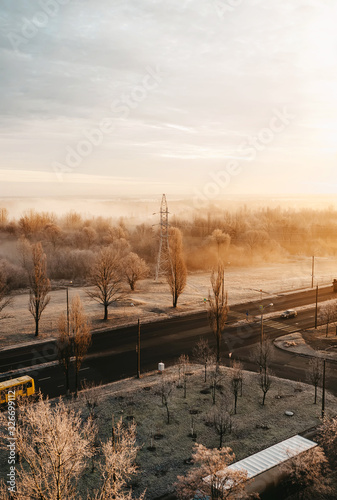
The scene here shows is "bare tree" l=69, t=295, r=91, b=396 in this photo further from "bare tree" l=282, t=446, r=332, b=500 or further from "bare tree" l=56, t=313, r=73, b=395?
"bare tree" l=282, t=446, r=332, b=500

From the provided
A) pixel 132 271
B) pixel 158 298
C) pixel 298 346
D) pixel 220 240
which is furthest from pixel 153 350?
pixel 220 240

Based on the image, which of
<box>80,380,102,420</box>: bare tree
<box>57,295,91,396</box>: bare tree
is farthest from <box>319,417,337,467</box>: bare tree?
<box>57,295,91,396</box>: bare tree

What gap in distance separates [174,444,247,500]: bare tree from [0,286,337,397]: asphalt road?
1508 centimetres

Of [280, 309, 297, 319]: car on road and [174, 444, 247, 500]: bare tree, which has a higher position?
[174, 444, 247, 500]: bare tree

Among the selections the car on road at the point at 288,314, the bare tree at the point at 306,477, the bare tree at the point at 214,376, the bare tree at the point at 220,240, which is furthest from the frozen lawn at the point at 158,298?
the bare tree at the point at 306,477

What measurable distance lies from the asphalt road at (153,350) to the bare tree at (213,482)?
15.1 m

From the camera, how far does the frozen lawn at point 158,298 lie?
155 feet

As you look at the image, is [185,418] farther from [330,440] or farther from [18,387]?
[18,387]

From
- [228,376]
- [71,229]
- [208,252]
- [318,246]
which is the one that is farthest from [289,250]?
[228,376]

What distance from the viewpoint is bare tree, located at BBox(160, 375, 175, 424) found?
2619cm

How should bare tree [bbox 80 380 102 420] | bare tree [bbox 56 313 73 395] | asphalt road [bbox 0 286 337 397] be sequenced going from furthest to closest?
1. asphalt road [bbox 0 286 337 397]
2. bare tree [bbox 56 313 73 395]
3. bare tree [bbox 80 380 102 420]

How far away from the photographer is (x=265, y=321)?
50.8 meters

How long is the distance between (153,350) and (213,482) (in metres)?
23.7

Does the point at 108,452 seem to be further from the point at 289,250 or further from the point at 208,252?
the point at 289,250
